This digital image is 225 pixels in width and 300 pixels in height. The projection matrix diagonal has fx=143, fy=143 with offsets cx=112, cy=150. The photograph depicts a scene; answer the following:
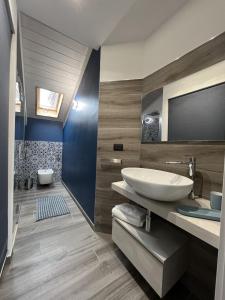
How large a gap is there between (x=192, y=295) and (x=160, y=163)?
1035mm

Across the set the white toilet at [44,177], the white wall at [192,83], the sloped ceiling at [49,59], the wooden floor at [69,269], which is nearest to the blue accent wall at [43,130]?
the sloped ceiling at [49,59]

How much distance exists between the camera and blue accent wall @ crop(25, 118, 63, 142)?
148 inches

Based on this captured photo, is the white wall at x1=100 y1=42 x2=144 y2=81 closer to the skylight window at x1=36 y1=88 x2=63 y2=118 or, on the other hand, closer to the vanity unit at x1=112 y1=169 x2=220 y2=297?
the vanity unit at x1=112 y1=169 x2=220 y2=297

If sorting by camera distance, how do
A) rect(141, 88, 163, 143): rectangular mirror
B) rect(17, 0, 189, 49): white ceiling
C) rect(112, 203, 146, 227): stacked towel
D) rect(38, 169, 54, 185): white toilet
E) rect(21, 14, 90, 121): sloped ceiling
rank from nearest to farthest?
rect(112, 203, 146, 227): stacked towel → rect(17, 0, 189, 49): white ceiling → rect(141, 88, 163, 143): rectangular mirror → rect(21, 14, 90, 121): sloped ceiling → rect(38, 169, 54, 185): white toilet

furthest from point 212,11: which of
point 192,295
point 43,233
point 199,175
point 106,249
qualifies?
point 43,233

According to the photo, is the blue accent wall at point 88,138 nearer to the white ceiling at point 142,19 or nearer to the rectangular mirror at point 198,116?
the white ceiling at point 142,19

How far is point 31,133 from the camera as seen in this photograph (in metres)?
3.76

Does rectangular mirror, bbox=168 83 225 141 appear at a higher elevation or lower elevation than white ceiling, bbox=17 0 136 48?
lower

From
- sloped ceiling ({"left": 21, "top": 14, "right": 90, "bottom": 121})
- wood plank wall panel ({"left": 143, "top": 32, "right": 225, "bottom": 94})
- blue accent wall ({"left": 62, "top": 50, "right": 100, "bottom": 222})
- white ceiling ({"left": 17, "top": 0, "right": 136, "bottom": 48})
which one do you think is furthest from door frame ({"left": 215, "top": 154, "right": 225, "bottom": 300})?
sloped ceiling ({"left": 21, "top": 14, "right": 90, "bottom": 121})

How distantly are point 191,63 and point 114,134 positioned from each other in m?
0.97

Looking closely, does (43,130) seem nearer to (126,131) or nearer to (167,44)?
(126,131)

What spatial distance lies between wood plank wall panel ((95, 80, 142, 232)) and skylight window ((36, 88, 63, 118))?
2.14m

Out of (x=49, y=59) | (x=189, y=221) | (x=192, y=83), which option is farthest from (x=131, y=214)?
(x=49, y=59)

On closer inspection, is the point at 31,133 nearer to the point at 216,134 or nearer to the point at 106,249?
the point at 106,249
